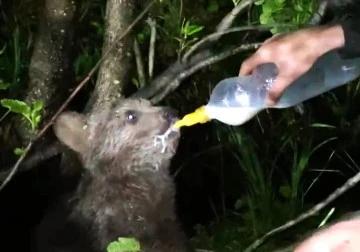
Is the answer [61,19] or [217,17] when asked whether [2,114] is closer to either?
[61,19]

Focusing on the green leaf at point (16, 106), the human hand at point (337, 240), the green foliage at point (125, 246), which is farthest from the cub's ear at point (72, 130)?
the human hand at point (337, 240)

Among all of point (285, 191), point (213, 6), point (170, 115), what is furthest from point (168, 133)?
point (213, 6)

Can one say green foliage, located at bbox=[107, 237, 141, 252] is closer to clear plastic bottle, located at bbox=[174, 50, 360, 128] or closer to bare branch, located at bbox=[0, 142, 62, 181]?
clear plastic bottle, located at bbox=[174, 50, 360, 128]

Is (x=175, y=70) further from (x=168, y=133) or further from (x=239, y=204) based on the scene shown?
(x=239, y=204)

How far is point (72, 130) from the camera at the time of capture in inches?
66.8

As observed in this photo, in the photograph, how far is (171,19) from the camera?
1913 mm

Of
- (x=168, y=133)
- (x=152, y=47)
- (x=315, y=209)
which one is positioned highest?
(x=152, y=47)

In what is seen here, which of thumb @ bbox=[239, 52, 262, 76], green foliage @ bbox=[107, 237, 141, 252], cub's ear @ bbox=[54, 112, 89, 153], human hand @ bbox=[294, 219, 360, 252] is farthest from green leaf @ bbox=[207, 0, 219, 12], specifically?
human hand @ bbox=[294, 219, 360, 252]

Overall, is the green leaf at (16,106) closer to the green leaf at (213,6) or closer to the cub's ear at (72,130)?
the cub's ear at (72,130)

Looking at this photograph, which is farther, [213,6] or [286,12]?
[213,6]

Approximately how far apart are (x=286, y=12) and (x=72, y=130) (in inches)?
19.1

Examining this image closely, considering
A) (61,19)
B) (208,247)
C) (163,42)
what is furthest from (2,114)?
(208,247)

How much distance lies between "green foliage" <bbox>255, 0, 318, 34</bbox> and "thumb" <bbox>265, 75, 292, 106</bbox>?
7.6 inches

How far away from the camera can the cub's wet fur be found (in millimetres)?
1589
